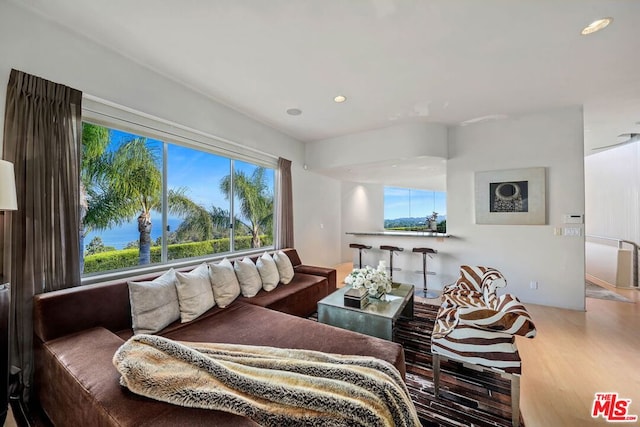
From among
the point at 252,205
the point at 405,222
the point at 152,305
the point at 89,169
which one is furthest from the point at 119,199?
the point at 405,222

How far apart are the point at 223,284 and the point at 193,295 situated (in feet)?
1.17

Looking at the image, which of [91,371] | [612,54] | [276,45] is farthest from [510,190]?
Result: [91,371]

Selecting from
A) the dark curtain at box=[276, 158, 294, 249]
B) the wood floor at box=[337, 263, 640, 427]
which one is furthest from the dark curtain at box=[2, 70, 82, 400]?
the wood floor at box=[337, 263, 640, 427]

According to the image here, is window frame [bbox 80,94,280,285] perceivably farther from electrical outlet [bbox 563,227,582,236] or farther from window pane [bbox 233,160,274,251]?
electrical outlet [bbox 563,227,582,236]

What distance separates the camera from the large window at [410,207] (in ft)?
28.4

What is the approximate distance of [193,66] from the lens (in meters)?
2.54

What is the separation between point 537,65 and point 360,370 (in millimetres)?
3349

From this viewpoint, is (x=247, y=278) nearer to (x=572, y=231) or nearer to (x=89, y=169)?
(x=89, y=169)

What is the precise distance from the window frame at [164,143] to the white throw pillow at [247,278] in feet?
2.16

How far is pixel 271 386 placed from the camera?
953 mm

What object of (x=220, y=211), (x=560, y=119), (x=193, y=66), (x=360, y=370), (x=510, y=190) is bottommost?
(x=360, y=370)

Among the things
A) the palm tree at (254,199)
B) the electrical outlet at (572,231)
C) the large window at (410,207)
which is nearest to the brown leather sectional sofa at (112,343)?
the palm tree at (254,199)

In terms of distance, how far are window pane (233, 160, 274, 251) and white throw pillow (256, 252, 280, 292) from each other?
84 cm

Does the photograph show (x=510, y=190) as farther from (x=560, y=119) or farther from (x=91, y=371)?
(x=91, y=371)
